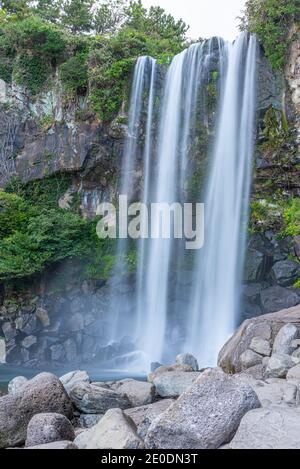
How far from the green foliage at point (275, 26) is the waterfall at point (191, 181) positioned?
0.48 metres

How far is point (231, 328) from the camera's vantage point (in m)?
14.7

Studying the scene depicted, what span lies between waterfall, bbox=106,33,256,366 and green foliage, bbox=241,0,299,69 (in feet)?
1.57

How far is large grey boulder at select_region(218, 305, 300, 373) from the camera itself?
851 cm

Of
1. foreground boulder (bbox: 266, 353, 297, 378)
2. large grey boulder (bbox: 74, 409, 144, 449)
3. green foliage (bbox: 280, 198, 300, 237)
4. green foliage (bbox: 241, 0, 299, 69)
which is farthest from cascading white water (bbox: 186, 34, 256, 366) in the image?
large grey boulder (bbox: 74, 409, 144, 449)

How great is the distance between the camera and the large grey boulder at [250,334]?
27.9 ft

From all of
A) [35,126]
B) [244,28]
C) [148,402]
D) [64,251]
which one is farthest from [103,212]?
[148,402]

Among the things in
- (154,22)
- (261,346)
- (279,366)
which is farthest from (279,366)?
(154,22)

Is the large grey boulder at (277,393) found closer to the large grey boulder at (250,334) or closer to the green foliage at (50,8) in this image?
the large grey boulder at (250,334)

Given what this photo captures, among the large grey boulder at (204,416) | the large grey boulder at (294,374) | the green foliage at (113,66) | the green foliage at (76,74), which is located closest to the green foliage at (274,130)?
the green foliage at (113,66)

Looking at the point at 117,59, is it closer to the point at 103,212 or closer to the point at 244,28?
the point at 244,28

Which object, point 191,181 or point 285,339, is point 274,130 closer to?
point 191,181

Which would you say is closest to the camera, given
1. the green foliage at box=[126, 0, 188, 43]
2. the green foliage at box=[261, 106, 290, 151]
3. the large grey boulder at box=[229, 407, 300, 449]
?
the large grey boulder at box=[229, 407, 300, 449]

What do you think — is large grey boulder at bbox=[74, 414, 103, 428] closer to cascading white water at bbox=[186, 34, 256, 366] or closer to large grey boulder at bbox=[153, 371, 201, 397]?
large grey boulder at bbox=[153, 371, 201, 397]

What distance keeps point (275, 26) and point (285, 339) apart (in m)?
11.6
